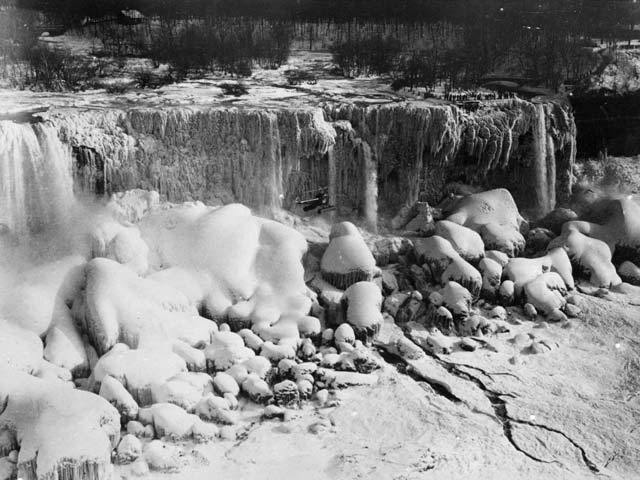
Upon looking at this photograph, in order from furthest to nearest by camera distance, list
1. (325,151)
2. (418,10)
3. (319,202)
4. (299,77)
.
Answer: (418,10) < (299,77) < (319,202) < (325,151)

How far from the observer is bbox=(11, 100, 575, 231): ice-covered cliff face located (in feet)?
46.0

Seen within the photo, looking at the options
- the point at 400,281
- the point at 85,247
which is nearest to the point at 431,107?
the point at 400,281

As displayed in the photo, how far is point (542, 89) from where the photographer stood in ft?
67.5

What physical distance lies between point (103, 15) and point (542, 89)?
52.4ft

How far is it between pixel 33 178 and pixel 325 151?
6.16 meters

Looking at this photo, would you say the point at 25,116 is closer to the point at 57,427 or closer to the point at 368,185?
the point at 368,185

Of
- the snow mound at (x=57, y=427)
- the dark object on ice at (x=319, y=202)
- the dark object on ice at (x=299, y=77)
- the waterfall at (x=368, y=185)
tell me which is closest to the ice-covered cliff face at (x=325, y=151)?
the waterfall at (x=368, y=185)

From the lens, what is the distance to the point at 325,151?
50.3 feet

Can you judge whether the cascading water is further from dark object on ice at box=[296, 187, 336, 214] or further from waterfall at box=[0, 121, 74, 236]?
waterfall at box=[0, 121, 74, 236]

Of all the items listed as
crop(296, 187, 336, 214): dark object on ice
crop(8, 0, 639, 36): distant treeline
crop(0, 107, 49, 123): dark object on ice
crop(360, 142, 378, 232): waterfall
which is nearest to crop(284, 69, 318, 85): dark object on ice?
crop(360, 142, 378, 232): waterfall

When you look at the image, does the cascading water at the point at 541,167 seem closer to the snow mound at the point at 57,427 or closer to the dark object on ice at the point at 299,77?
the dark object on ice at the point at 299,77

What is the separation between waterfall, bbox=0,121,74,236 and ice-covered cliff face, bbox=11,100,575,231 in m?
0.39

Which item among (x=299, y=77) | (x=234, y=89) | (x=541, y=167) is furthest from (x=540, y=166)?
(x=234, y=89)

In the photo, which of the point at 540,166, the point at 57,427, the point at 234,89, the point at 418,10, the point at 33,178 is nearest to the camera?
the point at 57,427
